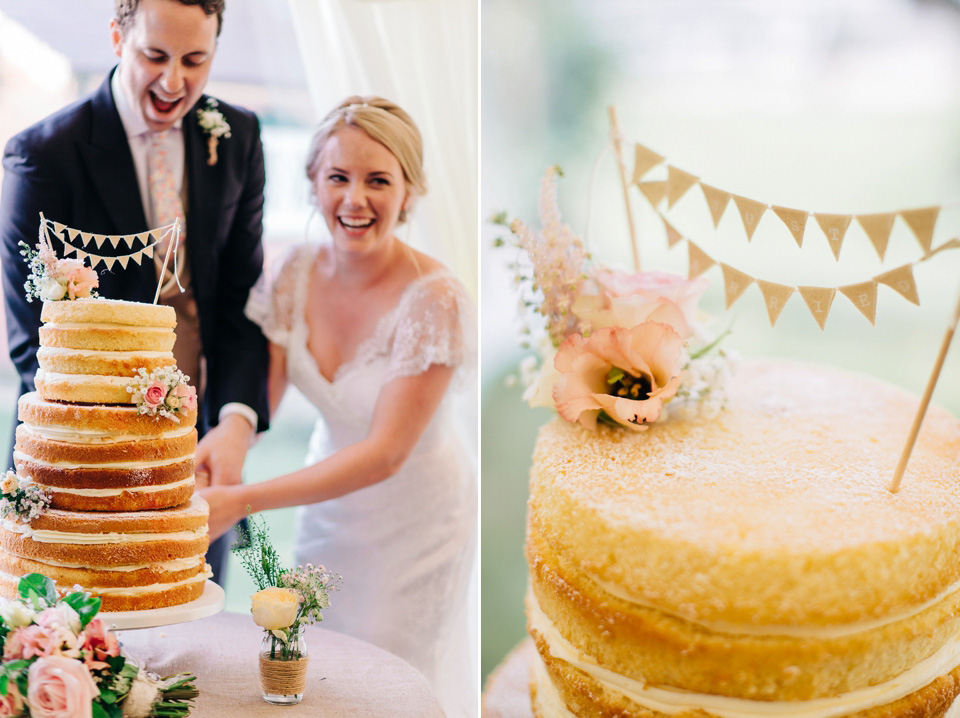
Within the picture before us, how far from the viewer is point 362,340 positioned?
225 cm

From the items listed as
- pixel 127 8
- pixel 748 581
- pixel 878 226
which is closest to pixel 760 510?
pixel 748 581

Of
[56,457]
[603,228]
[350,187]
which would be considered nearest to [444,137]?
[350,187]

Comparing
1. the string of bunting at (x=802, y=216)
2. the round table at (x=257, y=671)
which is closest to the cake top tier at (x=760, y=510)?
the string of bunting at (x=802, y=216)

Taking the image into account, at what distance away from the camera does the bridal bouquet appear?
143 centimetres

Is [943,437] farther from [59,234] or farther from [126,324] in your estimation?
[59,234]

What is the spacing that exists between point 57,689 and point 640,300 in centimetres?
137

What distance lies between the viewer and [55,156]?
6.53 feet

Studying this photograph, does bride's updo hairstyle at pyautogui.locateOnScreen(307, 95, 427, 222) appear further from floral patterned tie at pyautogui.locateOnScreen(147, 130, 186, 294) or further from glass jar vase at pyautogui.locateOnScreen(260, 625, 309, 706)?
glass jar vase at pyautogui.locateOnScreen(260, 625, 309, 706)

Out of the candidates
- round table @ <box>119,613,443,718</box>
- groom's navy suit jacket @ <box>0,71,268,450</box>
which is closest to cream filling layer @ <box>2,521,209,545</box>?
round table @ <box>119,613,443,718</box>

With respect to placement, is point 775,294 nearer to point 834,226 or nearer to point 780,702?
point 834,226

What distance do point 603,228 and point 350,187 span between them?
1.17m

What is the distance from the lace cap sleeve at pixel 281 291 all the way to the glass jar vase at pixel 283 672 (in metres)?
0.81

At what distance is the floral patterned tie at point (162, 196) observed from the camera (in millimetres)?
2039

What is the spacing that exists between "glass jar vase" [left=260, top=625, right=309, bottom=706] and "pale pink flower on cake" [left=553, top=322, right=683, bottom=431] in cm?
82
